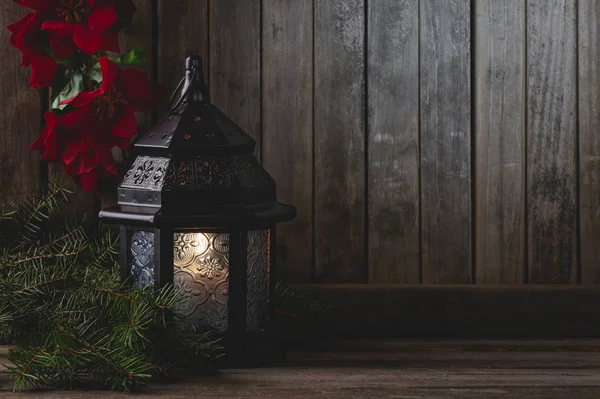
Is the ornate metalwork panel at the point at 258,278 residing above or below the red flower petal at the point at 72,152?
below

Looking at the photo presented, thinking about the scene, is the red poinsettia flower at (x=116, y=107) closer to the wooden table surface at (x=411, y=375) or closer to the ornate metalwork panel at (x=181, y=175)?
the ornate metalwork panel at (x=181, y=175)

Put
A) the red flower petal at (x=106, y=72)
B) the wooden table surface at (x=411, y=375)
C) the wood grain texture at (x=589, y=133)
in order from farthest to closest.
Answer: the wood grain texture at (x=589, y=133)
the red flower petal at (x=106, y=72)
the wooden table surface at (x=411, y=375)

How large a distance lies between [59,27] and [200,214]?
1.50 feet

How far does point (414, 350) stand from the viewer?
1391 millimetres

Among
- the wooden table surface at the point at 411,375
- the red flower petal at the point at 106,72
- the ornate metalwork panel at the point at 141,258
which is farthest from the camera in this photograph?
the red flower petal at the point at 106,72

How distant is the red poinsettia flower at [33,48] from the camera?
139cm

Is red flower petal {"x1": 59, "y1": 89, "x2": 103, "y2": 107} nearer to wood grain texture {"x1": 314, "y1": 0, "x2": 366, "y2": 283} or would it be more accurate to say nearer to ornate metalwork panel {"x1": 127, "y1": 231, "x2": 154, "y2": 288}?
ornate metalwork panel {"x1": 127, "y1": 231, "x2": 154, "y2": 288}

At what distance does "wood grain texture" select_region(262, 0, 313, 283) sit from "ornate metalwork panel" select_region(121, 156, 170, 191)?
36cm

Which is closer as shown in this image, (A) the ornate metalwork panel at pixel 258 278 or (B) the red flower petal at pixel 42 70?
(A) the ornate metalwork panel at pixel 258 278

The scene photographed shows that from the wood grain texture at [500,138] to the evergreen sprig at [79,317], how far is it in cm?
62

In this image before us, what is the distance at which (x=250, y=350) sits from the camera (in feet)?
4.03

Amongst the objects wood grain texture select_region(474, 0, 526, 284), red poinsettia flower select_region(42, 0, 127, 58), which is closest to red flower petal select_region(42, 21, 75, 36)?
red poinsettia flower select_region(42, 0, 127, 58)

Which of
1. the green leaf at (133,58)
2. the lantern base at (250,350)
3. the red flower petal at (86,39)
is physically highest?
A: the red flower petal at (86,39)

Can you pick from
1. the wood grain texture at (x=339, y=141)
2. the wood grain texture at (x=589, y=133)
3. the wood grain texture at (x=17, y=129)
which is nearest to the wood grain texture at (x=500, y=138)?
the wood grain texture at (x=589, y=133)
